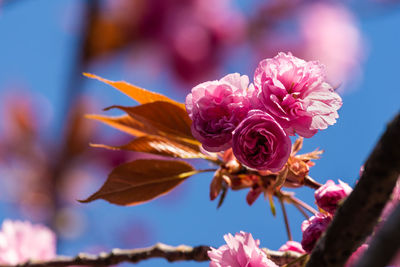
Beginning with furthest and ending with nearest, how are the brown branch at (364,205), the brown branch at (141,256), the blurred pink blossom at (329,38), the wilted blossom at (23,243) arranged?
the blurred pink blossom at (329,38), the wilted blossom at (23,243), the brown branch at (141,256), the brown branch at (364,205)

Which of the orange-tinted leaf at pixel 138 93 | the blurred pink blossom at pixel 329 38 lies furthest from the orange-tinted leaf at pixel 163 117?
the blurred pink blossom at pixel 329 38

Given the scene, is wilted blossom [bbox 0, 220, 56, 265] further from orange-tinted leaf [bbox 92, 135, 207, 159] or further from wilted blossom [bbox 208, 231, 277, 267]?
wilted blossom [bbox 208, 231, 277, 267]

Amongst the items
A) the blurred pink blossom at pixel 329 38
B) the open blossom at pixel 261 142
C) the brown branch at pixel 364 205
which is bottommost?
the brown branch at pixel 364 205

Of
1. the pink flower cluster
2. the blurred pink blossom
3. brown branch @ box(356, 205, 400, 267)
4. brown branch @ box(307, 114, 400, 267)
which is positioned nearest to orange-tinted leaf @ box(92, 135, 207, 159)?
the pink flower cluster

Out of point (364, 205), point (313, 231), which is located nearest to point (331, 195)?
point (313, 231)

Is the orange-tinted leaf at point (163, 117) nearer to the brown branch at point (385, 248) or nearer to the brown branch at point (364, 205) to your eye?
the brown branch at point (364, 205)

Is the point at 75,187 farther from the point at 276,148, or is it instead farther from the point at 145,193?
the point at 276,148
